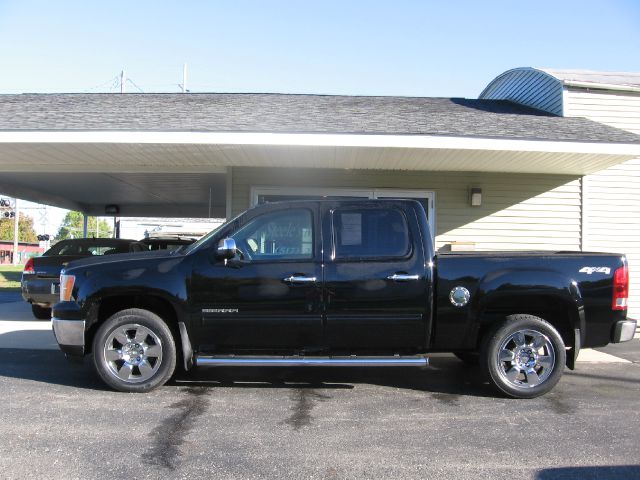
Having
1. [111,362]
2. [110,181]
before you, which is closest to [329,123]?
[111,362]

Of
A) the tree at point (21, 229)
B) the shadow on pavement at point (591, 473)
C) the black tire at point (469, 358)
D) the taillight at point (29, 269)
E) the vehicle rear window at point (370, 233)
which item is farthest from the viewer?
the tree at point (21, 229)

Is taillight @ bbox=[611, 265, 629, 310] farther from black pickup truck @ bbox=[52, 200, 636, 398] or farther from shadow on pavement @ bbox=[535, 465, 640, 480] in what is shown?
shadow on pavement @ bbox=[535, 465, 640, 480]

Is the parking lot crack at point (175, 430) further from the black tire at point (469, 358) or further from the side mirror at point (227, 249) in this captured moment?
the black tire at point (469, 358)

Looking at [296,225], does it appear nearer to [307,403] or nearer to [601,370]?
[307,403]

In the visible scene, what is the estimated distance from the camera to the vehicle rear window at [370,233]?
5.31 metres

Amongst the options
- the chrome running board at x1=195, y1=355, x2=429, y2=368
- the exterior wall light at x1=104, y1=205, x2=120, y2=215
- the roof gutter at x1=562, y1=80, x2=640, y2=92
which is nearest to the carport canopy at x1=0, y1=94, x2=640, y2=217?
the roof gutter at x1=562, y1=80, x2=640, y2=92

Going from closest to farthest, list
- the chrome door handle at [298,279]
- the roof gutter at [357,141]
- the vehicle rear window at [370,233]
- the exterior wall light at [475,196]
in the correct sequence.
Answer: the chrome door handle at [298,279]
the vehicle rear window at [370,233]
the roof gutter at [357,141]
the exterior wall light at [475,196]

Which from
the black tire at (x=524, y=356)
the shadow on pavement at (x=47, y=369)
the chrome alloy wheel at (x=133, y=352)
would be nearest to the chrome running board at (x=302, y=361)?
the chrome alloy wheel at (x=133, y=352)

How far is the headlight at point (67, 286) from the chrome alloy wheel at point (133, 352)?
23.4 inches

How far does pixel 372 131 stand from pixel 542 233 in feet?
13.9

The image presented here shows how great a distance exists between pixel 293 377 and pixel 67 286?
8.50 ft

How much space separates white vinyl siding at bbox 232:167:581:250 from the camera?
9.87m

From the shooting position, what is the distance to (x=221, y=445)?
13.1 feet

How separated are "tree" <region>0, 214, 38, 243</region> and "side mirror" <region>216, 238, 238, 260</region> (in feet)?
259
